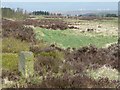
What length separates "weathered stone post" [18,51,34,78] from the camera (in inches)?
452

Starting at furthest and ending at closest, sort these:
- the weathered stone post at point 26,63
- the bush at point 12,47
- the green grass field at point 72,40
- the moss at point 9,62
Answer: the green grass field at point 72,40
the bush at point 12,47
the moss at point 9,62
the weathered stone post at point 26,63

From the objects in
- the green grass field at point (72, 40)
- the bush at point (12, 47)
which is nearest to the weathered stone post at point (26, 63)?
the bush at point (12, 47)

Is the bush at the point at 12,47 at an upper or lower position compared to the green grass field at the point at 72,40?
upper

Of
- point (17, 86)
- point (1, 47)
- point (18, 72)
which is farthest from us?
point (1, 47)

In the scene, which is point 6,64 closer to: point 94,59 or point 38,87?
point 94,59

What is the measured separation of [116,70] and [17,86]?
3844 mm

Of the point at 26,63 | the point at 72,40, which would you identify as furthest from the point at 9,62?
the point at 72,40

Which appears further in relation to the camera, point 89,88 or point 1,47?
point 1,47

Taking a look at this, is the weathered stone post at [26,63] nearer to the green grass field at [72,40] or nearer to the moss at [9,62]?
A: the moss at [9,62]

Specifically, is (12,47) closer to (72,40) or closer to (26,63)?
(26,63)

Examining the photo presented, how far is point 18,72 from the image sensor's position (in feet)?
39.5

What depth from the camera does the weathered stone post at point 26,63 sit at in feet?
37.7

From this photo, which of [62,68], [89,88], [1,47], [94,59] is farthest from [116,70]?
[1,47]

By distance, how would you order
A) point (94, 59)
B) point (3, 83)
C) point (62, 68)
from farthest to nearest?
point (94, 59), point (62, 68), point (3, 83)
